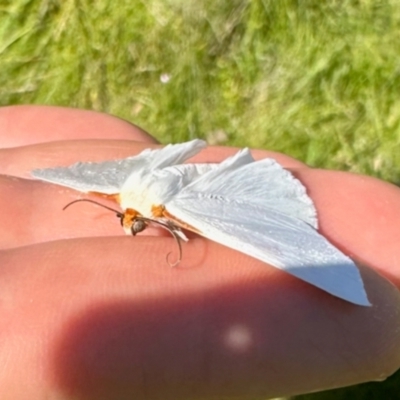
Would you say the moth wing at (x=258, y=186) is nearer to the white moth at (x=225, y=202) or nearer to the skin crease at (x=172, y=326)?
the white moth at (x=225, y=202)

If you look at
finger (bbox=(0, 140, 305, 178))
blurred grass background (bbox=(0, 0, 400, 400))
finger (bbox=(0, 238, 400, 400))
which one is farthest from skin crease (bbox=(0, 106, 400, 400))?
blurred grass background (bbox=(0, 0, 400, 400))

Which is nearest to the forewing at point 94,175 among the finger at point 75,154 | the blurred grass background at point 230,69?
the finger at point 75,154

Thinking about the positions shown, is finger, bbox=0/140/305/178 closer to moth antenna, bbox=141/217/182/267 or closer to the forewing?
the forewing

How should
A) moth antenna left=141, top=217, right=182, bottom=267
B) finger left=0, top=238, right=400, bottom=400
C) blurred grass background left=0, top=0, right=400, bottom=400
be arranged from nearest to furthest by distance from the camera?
finger left=0, top=238, right=400, bottom=400 < moth antenna left=141, top=217, right=182, bottom=267 < blurred grass background left=0, top=0, right=400, bottom=400

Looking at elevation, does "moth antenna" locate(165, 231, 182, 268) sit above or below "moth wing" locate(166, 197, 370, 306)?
below

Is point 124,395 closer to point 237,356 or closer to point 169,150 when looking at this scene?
point 237,356

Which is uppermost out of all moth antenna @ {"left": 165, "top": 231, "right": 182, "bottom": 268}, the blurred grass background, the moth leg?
moth antenna @ {"left": 165, "top": 231, "right": 182, "bottom": 268}

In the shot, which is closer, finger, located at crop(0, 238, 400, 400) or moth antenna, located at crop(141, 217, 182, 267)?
finger, located at crop(0, 238, 400, 400)

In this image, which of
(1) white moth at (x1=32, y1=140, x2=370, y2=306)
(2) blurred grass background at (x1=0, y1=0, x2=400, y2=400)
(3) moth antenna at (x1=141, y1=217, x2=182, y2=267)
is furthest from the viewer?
(2) blurred grass background at (x1=0, y1=0, x2=400, y2=400)
